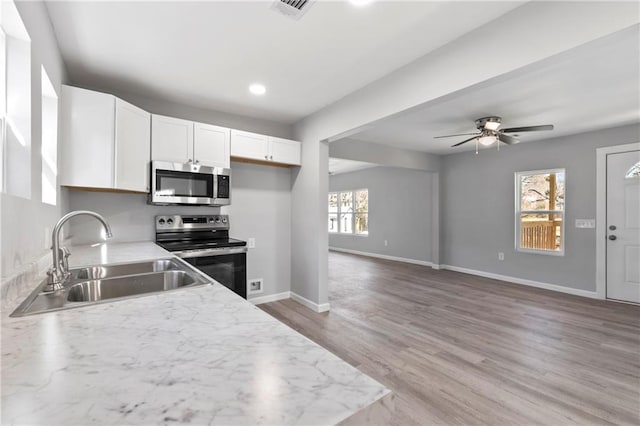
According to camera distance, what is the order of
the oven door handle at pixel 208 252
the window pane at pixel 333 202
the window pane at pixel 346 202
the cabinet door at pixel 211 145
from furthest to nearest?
the window pane at pixel 333 202 → the window pane at pixel 346 202 → the cabinet door at pixel 211 145 → the oven door handle at pixel 208 252

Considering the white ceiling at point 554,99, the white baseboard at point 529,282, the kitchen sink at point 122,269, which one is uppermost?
the white ceiling at point 554,99

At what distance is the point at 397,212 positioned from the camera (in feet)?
23.8

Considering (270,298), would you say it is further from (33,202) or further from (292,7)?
→ (292,7)

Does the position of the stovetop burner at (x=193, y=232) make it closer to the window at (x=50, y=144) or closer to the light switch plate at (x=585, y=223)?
the window at (x=50, y=144)

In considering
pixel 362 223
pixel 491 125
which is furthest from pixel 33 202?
pixel 362 223

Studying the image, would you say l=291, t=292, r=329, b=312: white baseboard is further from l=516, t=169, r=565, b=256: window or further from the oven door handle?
l=516, t=169, r=565, b=256: window

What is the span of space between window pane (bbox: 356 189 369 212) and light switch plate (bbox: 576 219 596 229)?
4.61 meters

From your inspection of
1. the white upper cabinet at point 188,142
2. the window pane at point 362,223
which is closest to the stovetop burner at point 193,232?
the white upper cabinet at point 188,142

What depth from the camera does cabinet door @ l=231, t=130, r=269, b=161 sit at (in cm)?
328

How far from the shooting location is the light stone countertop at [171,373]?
1.48ft

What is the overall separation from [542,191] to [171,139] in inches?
217

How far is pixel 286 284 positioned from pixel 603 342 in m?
3.36

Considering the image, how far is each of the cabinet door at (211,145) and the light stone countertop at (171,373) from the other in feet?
7.86

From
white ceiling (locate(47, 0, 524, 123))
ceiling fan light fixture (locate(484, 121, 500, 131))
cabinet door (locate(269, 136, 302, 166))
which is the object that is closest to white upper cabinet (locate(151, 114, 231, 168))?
white ceiling (locate(47, 0, 524, 123))
